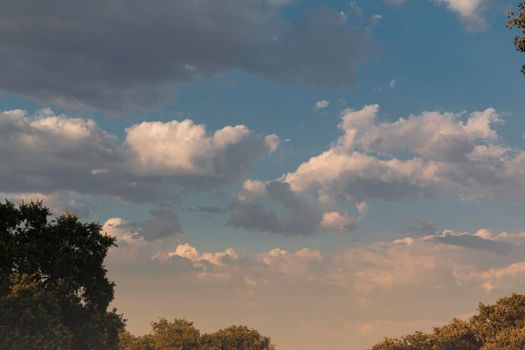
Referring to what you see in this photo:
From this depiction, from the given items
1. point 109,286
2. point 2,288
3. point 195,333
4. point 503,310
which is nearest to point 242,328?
point 195,333

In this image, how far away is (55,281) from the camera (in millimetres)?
58625

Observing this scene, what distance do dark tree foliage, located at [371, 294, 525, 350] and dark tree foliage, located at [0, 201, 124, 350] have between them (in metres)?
52.0

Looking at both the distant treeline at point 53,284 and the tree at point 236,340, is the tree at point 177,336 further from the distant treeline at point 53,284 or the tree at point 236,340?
the distant treeline at point 53,284

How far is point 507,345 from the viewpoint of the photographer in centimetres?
8831

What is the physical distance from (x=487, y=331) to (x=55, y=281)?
2457 inches

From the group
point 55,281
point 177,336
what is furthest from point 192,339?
point 55,281

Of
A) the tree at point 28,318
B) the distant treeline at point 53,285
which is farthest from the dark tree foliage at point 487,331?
the tree at point 28,318

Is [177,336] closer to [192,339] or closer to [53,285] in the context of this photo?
[192,339]

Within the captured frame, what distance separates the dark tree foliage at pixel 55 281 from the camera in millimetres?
51781

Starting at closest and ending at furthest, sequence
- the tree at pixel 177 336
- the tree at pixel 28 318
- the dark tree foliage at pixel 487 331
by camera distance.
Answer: the tree at pixel 28 318 < the dark tree foliage at pixel 487 331 < the tree at pixel 177 336

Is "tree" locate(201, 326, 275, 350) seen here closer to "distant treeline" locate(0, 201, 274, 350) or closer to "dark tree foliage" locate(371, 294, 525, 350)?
"dark tree foliage" locate(371, 294, 525, 350)

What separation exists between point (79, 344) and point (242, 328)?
222ft

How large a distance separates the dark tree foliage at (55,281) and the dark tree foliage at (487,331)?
52027 mm

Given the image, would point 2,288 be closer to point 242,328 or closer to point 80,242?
point 80,242
